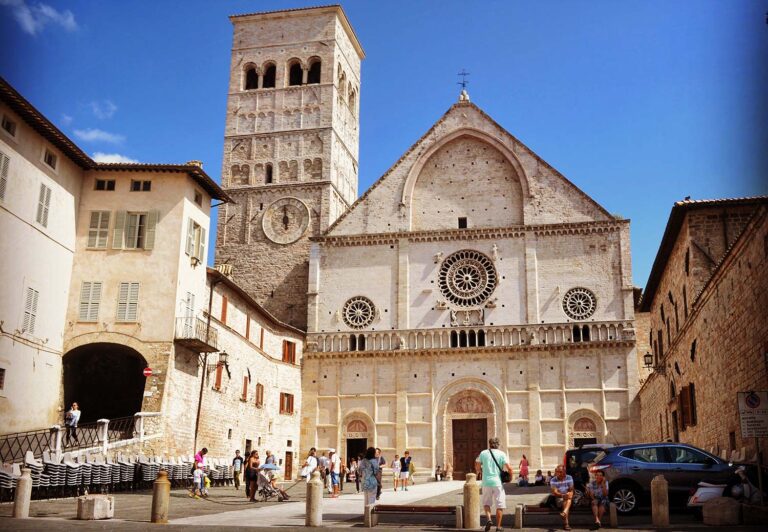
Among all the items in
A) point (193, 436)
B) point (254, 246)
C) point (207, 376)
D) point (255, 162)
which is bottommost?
point (193, 436)

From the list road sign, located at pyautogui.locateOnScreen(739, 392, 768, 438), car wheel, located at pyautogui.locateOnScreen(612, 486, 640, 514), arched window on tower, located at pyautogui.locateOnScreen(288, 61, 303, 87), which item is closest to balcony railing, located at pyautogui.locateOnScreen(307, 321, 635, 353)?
arched window on tower, located at pyautogui.locateOnScreen(288, 61, 303, 87)

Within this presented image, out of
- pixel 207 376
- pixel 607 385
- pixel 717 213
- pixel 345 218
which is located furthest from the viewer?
pixel 345 218

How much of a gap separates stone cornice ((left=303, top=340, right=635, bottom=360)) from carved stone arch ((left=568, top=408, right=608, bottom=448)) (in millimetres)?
2904

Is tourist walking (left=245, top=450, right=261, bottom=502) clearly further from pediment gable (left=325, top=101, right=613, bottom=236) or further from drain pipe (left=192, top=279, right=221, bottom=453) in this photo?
pediment gable (left=325, top=101, right=613, bottom=236)

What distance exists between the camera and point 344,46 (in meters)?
49.9

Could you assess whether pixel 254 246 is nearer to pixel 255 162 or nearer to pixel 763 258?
pixel 255 162

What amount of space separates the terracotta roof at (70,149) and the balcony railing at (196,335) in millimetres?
4923

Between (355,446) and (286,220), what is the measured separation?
13.1m

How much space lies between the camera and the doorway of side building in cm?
3809

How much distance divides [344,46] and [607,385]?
86.5 ft

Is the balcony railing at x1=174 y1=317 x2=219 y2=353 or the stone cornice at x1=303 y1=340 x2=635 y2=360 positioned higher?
the stone cornice at x1=303 y1=340 x2=635 y2=360

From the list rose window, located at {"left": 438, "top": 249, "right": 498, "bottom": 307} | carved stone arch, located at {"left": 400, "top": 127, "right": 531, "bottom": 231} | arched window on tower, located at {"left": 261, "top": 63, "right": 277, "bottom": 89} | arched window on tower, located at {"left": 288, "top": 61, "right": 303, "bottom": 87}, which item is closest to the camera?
rose window, located at {"left": 438, "top": 249, "right": 498, "bottom": 307}

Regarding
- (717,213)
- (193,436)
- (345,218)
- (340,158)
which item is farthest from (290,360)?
(717,213)

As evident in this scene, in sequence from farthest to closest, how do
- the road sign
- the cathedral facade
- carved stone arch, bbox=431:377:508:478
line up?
1. carved stone arch, bbox=431:377:508:478
2. the cathedral facade
3. the road sign
